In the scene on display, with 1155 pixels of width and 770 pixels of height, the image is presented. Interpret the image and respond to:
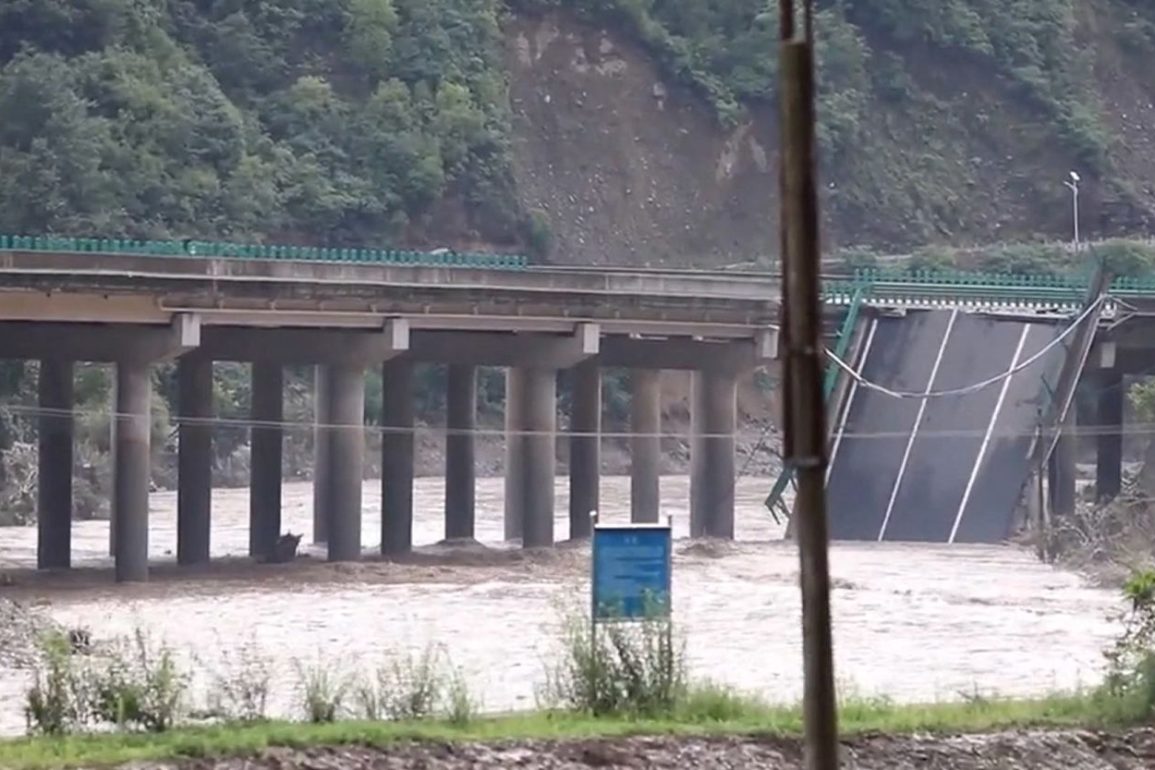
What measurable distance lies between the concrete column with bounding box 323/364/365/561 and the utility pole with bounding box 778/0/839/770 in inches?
1573

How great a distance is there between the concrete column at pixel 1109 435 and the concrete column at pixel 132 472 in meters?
23.6

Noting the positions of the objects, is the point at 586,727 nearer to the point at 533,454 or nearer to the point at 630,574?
the point at 630,574

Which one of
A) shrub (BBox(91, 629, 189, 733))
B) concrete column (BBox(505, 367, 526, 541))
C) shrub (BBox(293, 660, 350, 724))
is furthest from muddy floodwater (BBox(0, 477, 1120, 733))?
shrub (BBox(91, 629, 189, 733))

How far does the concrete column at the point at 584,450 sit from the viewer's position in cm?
5559

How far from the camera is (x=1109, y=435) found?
194 ft

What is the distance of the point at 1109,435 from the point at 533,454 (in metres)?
15.2

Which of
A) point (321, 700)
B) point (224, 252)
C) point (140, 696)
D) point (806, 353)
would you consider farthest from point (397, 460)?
point (806, 353)

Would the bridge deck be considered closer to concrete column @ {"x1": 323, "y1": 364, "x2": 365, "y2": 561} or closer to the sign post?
concrete column @ {"x1": 323, "y1": 364, "x2": 365, "y2": 561}

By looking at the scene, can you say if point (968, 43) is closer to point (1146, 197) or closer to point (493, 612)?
point (1146, 197)

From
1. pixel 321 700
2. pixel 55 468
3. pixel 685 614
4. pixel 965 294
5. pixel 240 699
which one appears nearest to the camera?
pixel 321 700

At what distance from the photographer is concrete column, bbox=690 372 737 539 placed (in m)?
56.0

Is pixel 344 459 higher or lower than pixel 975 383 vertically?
lower

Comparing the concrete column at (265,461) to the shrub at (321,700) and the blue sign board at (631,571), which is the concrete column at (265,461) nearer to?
the blue sign board at (631,571)

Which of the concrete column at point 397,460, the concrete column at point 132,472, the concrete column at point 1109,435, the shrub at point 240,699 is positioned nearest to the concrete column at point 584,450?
the concrete column at point 397,460
